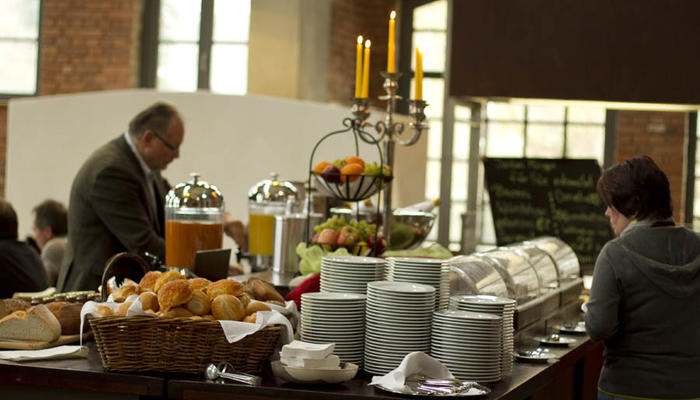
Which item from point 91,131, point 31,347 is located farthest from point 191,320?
point 91,131

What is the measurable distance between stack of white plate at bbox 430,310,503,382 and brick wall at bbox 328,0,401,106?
6776mm

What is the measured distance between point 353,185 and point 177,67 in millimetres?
6259

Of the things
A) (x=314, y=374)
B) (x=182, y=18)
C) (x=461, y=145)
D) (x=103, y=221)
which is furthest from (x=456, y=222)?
(x=314, y=374)

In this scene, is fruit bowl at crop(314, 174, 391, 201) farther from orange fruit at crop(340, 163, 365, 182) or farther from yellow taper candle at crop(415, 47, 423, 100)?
yellow taper candle at crop(415, 47, 423, 100)

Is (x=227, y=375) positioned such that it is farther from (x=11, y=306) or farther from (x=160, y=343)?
(x=11, y=306)

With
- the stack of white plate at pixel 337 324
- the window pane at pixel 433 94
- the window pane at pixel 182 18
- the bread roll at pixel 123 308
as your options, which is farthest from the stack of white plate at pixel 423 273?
the window pane at pixel 433 94

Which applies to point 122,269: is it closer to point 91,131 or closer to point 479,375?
point 479,375

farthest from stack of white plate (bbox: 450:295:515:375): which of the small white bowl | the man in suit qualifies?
the man in suit

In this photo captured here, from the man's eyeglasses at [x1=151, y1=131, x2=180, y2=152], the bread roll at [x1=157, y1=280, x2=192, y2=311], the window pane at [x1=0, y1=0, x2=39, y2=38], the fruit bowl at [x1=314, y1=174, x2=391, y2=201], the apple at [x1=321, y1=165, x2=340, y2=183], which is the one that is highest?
the window pane at [x1=0, y1=0, x2=39, y2=38]

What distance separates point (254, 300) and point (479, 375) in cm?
58

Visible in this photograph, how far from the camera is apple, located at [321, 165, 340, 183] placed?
3.29 m

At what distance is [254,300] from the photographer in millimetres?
2365

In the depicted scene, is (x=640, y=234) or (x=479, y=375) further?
(x=640, y=234)

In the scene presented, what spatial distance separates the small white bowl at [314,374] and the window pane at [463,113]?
2934mm
